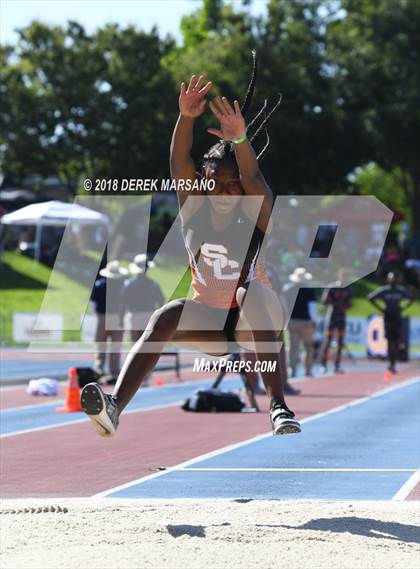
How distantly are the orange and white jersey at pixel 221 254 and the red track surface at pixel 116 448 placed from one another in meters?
2.71

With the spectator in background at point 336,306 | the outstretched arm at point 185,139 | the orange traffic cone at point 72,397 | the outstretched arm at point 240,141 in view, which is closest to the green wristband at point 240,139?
the outstretched arm at point 240,141

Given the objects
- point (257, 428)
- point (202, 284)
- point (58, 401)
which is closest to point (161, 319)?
point (202, 284)

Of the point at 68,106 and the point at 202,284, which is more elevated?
the point at 68,106

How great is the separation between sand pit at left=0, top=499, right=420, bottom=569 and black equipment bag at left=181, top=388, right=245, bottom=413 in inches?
281

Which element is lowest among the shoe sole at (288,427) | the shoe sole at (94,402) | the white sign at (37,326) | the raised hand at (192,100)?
the shoe sole at (288,427)

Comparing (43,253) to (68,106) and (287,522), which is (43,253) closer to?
(68,106)

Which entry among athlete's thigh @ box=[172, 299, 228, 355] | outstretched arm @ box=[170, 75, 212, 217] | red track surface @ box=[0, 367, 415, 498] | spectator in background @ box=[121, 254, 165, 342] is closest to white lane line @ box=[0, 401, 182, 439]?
red track surface @ box=[0, 367, 415, 498]

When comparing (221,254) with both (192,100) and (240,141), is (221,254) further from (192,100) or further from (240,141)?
(192,100)

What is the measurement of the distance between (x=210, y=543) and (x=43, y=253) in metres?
40.5

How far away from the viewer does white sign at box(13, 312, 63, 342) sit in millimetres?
30391

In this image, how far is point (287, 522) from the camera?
25.3 feet

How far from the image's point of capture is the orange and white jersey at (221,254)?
7.11 m

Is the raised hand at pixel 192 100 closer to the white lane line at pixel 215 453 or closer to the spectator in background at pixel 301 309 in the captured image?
the white lane line at pixel 215 453

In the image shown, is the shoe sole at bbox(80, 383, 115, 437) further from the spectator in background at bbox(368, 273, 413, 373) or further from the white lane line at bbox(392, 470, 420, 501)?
the spectator in background at bbox(368, 273, 413, 373)
